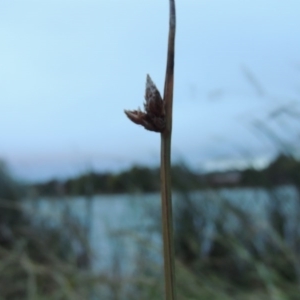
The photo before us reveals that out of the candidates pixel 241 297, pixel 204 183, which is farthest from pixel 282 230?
pixel 241 297

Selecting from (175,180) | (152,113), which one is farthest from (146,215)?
(152,113)

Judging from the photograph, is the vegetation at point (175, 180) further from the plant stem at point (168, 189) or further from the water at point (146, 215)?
the plant stem at point (168, 189)

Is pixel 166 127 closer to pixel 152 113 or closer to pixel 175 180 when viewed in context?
pixel 152 113

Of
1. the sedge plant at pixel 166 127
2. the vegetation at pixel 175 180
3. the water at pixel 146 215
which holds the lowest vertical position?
the water at pixel 146 215

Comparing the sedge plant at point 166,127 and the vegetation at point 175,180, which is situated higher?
the vegetation at point 175,180

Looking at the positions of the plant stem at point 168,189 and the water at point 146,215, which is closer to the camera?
the plant stem at point 168,189

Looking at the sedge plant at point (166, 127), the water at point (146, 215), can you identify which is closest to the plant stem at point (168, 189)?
the sedge plant at point (166, 127)

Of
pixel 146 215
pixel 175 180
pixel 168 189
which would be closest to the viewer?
pixel 168 189

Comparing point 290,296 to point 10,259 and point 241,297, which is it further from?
point 10,259
